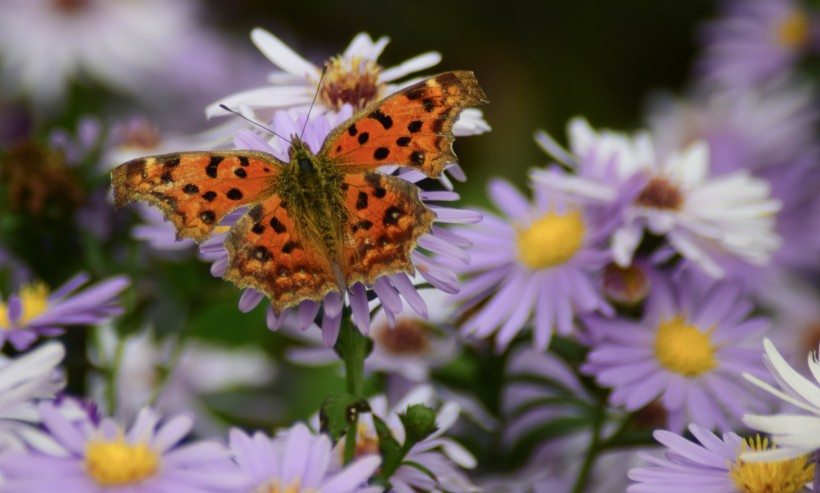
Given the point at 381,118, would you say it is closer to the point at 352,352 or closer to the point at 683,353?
the point at 352,352

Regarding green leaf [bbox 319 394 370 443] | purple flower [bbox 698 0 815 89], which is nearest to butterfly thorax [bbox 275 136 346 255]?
green leaf [bbox 319 394 370 443]

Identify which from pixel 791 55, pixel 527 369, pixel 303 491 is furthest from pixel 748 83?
pixel 303 491

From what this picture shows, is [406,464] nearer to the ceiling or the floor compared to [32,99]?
nearer to the floor

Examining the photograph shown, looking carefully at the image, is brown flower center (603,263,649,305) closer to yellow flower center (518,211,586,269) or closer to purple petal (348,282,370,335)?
yellow flower center (518,211,586,269)

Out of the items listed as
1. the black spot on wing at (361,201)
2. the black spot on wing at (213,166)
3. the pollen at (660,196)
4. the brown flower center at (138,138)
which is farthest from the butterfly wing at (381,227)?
the brown flower center at (138,138)

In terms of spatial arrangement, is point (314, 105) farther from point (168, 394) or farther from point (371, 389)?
point (168, 394)

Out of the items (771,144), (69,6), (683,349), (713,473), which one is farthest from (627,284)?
(69,6)
